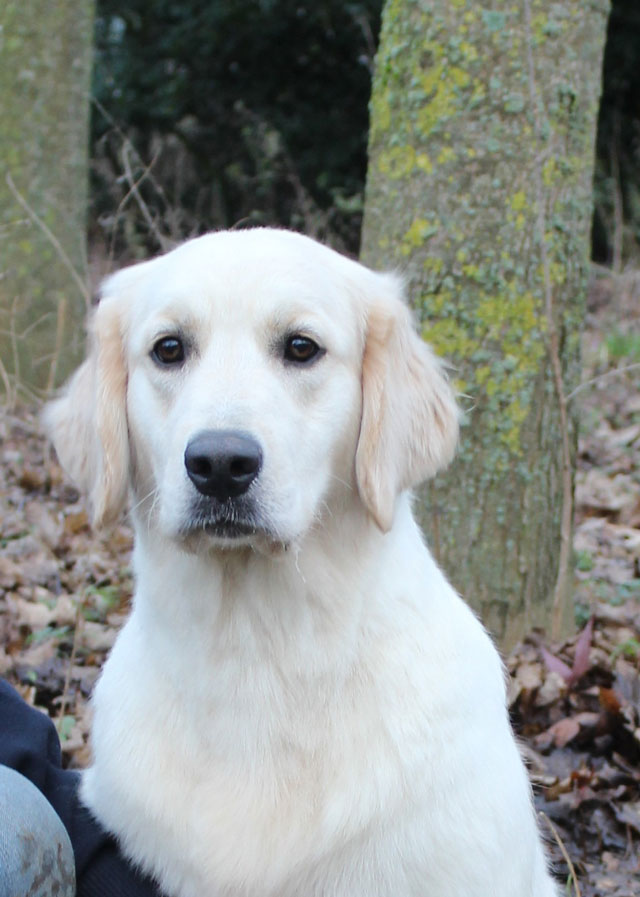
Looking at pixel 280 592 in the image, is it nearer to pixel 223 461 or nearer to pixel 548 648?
pixel 223 461

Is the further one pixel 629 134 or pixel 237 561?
pixel 629 134

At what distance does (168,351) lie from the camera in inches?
88.0

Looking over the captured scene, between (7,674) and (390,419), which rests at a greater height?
(390,419)

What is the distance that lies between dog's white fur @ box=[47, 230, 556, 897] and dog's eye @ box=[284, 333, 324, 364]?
18 millimetres

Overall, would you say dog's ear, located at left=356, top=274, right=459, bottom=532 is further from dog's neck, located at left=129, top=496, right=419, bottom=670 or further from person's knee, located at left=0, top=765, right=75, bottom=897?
person's knee, located at left=0, top=765, right=75, bottom=897

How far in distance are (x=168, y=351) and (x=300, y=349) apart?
0.94 ft

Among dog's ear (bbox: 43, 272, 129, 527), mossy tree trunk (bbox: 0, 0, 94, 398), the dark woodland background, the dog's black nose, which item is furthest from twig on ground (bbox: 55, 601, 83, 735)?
the dark woodland background

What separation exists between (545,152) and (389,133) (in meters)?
0.55

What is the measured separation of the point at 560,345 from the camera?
363 centimetres

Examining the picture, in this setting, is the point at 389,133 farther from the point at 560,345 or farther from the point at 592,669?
the point at 592,669

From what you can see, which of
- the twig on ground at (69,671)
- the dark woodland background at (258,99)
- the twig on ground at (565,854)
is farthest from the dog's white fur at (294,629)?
the dark woodland background at (258,99)

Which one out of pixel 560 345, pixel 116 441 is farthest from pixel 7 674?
pixel 560 345

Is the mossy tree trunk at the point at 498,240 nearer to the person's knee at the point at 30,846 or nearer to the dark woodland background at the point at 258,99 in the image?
the person's knee at the point at 30,846

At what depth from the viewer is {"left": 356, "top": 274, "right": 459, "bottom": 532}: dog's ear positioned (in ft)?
7.28
